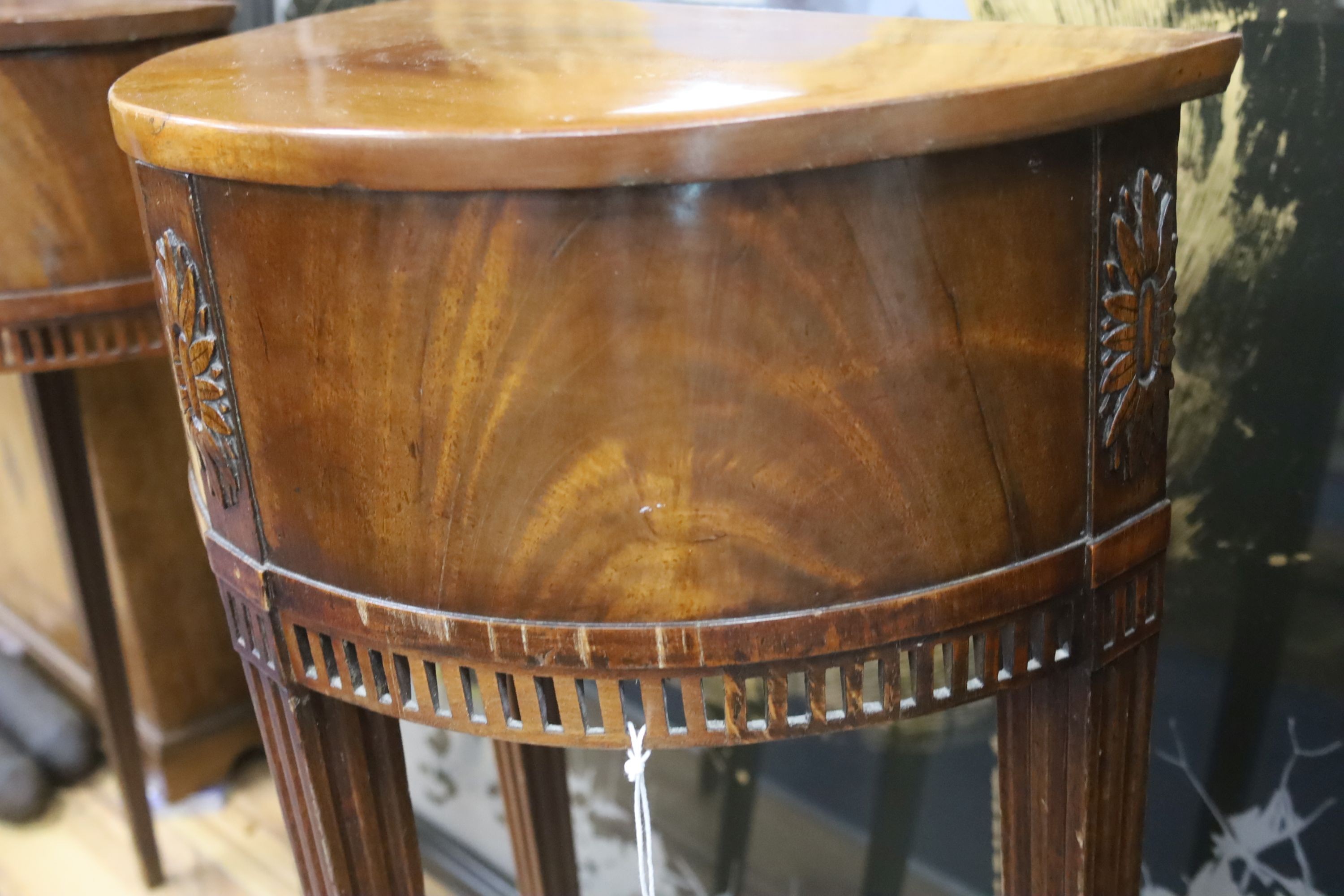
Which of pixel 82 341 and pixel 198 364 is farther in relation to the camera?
pixel 82 341

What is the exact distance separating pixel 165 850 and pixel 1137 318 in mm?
1287

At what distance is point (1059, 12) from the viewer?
2.35 ft

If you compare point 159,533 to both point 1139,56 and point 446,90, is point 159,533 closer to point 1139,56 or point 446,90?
point 446,90

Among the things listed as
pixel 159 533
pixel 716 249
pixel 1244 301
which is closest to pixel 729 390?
pixel 716 249

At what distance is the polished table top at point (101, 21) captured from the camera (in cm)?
78

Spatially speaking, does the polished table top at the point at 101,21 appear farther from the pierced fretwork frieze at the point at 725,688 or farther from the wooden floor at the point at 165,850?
Answer: the wooden floor at the point at 165,850

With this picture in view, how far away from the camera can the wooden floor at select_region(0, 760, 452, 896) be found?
1303mm

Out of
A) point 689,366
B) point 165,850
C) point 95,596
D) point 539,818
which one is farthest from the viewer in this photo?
point 165,850

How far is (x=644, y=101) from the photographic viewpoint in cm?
40

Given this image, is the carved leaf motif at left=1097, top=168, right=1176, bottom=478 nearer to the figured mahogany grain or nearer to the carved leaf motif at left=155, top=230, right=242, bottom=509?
the figured mahogany grain

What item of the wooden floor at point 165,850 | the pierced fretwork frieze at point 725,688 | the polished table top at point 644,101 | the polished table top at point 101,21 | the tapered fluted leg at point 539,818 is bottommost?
the wooden floor at point 165,850

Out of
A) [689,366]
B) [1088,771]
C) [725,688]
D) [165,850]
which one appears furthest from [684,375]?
[165,850]

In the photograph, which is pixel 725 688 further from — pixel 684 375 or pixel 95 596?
pixel 95 596

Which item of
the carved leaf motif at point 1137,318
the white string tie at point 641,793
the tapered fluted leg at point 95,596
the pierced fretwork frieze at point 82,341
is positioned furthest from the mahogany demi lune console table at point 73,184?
the carved leaf motif at point 1137,318
